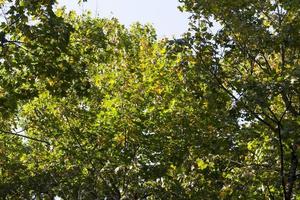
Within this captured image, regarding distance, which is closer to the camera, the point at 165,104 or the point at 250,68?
the point at 250,68

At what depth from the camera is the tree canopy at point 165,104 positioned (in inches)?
399

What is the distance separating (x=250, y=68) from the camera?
13.4 metres

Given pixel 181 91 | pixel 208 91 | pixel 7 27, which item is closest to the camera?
pixel 7 27

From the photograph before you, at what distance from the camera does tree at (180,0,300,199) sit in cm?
1089

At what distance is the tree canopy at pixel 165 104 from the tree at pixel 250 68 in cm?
4

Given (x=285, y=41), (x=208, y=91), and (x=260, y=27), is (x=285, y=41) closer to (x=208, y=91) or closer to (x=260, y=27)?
(x=260, y=27)

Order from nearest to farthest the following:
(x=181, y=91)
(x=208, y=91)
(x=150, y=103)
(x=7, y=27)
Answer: (x=7, y=27) < (x=208, y=91) < (x=181, y=91) < (x=150, y=103)

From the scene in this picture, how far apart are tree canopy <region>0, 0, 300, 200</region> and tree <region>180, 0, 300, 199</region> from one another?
4cm

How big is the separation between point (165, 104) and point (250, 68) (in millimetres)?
5211

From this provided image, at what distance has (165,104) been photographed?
17.9m

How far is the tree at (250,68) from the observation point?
1089cm

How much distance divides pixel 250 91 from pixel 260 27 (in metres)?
2.64

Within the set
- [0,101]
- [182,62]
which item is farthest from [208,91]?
[0,101]

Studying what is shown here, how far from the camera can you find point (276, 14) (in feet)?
42.3
